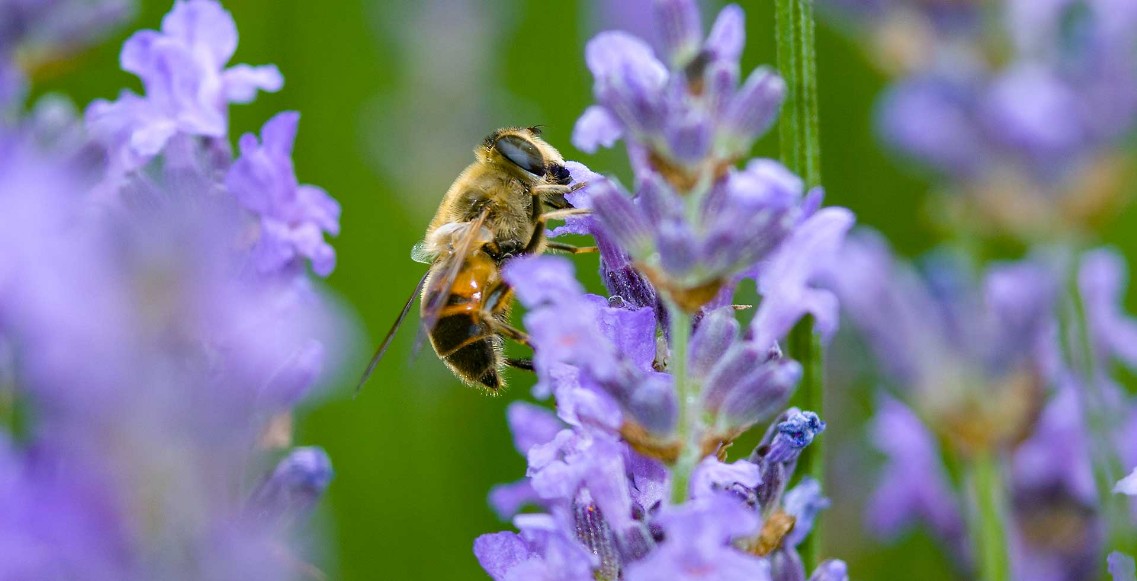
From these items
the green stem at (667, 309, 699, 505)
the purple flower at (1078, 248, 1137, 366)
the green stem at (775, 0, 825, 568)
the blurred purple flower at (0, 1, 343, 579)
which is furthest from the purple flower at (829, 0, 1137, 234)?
the blurred purple flower at (0, 1, 343, 579)

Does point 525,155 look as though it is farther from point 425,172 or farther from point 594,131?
point 425,172

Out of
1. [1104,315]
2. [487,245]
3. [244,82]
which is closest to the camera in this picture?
[244,82]

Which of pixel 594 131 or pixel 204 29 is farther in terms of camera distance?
pixel 204 29

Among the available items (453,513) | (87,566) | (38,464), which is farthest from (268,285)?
(453,513)

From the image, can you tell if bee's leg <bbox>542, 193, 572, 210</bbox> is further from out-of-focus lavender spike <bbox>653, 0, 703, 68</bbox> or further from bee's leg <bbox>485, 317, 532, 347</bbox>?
out-of-focus lavender spike <bbox>653, 0, 703, 68</bbox>

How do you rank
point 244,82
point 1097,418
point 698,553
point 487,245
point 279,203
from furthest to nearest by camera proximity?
point 487,245
point 1097,418
point 244,82
point 279,203
point 698,553

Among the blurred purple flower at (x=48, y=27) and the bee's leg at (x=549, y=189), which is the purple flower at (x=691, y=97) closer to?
the bee's leg at (x=549, y=189)

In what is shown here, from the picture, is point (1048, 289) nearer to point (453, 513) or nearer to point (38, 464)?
point (453, 513)

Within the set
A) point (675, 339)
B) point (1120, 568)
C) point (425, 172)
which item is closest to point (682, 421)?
point (675, 339)
